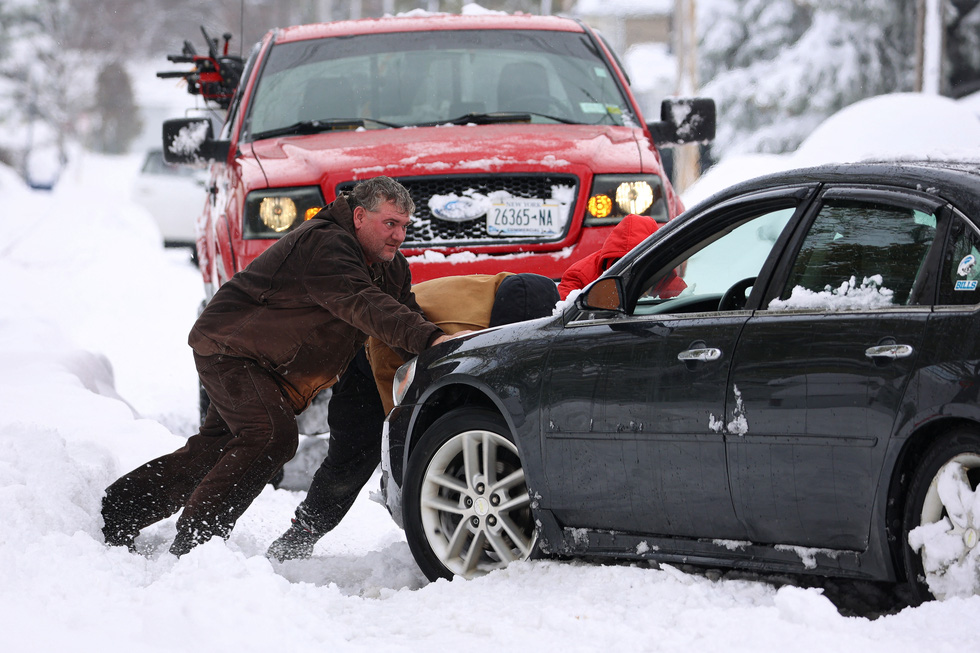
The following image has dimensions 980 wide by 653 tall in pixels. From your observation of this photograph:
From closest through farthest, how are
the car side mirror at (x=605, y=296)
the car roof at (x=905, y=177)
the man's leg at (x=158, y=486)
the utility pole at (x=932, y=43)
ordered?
the car roof at (x=905, y=177) < the car side mirror at (x=605, y=296) < the man's leg at (x=158, y=486) < the utility pole at (x=932, y=43)

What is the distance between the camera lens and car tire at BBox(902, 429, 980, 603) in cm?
348

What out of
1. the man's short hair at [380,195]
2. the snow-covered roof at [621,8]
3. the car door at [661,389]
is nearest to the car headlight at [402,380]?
the man's short hair at [380,195]

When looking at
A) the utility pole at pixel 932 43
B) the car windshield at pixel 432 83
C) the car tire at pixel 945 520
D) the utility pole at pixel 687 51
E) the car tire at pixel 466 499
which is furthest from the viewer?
the utility pole at pixel 687 51

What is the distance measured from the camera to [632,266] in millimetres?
4645

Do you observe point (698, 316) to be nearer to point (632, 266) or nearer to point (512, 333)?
point (632, 266)

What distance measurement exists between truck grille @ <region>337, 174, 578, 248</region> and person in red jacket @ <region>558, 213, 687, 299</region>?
570mm

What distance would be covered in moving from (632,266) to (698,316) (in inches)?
17.3

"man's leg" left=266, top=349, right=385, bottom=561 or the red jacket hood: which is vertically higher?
the red jacket hood

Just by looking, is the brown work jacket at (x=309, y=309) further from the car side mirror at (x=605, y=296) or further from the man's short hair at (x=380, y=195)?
the car side mirror at (x=605, y=296)

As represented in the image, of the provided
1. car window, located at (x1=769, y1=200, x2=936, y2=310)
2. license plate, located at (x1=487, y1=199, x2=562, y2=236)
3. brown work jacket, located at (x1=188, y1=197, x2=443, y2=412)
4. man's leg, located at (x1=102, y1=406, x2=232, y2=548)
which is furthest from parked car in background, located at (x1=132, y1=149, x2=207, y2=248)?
car window, located at (x1=769, y1=200, x2=936, y2=310)

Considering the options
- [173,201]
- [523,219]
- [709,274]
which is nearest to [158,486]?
[523,219]

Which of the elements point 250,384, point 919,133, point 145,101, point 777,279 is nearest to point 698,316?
point 777,279

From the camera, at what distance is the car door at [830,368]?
3680 mm

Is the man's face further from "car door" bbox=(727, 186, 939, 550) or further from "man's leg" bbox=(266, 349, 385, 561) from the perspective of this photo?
"car door" bbox=(727, 186, 939, 550)
